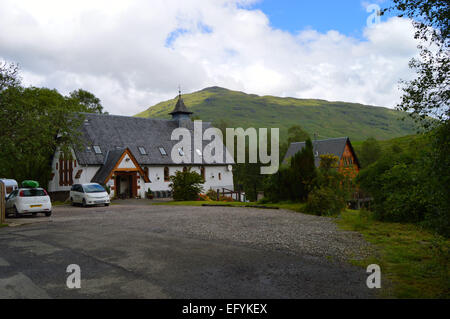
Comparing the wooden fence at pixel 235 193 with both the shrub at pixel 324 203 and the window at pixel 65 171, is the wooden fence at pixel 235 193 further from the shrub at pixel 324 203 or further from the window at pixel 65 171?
the window at pixel 65 171

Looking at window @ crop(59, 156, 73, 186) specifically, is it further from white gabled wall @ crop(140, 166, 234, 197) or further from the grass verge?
the grass verge

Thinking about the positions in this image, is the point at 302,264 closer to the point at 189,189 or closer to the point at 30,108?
the point at 30,108

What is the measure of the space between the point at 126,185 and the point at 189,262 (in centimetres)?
3305

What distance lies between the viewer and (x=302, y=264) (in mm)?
7625

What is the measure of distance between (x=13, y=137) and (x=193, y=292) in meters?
15.2

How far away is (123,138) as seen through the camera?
4228 centimetres

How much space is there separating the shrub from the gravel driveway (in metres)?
5.38

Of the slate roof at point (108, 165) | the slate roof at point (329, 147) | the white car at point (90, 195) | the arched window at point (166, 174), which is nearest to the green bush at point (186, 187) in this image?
the white car at point (90, 195)

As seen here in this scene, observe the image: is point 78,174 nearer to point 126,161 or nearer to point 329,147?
point 126,161

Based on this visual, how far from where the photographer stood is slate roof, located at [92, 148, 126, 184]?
35781mm

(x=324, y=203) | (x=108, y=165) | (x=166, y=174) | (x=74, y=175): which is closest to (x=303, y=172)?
(x=324, y=203)

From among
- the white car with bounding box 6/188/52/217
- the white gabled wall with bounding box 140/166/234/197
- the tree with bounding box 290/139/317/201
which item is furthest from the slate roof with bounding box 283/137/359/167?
the white car with bounding box 6/188/52/217

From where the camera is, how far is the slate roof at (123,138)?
38375mm

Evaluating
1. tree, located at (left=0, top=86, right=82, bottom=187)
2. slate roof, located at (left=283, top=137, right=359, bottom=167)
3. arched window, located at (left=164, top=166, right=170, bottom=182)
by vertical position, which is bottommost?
arched window, located at (left=164, top=166, right=170, bottom=182)
